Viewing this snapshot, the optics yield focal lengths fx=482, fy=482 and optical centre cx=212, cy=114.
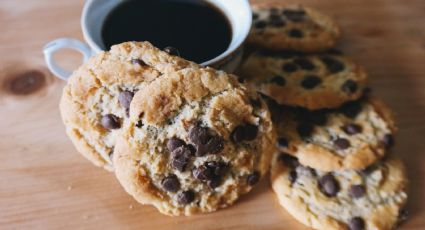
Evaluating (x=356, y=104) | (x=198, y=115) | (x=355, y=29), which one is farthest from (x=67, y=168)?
(x=355, y=29)

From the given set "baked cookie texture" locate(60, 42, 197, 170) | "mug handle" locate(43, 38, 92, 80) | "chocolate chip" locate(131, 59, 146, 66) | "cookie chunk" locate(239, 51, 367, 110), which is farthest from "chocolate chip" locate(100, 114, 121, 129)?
"cookie chunk" locate(239, 51, 367, 110)

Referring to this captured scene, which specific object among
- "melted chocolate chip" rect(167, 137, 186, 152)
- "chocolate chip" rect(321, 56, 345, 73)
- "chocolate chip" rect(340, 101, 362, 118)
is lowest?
"chocolate chip" rect(340, 101, 362, 118)

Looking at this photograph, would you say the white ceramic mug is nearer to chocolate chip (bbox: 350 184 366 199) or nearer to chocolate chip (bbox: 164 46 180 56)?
chocolate chip (bbox: 164 46 180 56)

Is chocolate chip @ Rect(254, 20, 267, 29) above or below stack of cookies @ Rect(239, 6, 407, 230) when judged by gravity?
above

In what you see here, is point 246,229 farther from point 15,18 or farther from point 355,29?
point 15,18

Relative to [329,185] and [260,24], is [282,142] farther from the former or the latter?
[260,24]

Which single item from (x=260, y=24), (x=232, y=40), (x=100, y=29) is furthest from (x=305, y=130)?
(x=100, y=29)
